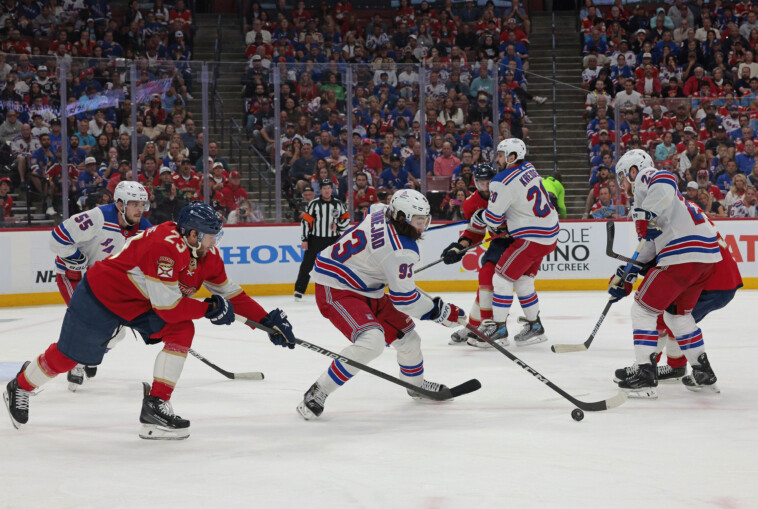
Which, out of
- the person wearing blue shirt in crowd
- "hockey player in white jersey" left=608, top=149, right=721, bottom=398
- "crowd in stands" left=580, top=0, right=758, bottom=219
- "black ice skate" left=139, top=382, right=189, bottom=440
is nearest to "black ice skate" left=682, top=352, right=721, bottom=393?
Answer: "hockey player in white jersey" left=608, top=149, right=721, bottom=398

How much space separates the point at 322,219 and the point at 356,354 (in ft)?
17.9

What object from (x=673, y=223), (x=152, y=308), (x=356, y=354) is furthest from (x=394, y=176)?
(x=152, y=308)

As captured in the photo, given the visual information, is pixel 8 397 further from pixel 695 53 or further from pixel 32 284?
pixel 695 53

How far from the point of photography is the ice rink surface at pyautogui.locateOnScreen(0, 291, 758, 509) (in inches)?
125

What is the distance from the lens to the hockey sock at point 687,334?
4.76 m

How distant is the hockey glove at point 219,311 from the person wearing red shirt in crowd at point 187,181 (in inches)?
239

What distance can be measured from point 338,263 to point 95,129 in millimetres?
5994

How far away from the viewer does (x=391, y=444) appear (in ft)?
12.8

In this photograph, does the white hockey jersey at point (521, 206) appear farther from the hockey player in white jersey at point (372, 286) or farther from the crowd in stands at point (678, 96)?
the crowd in stands at point (678, 96)

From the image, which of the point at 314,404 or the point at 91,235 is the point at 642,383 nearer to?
the point at 314,404

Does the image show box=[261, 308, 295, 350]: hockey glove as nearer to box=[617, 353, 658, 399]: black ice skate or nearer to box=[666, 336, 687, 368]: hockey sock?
box=[617, 353, 658, 399]: black ice skate

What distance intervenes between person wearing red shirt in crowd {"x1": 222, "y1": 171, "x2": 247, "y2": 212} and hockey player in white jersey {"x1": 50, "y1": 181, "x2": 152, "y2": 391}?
4.61m

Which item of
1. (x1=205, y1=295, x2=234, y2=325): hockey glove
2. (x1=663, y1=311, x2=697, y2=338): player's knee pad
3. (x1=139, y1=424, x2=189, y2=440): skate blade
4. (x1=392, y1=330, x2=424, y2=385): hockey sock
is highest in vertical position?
(x1=205, y1=295, x2=234, y2=325): hockey glove

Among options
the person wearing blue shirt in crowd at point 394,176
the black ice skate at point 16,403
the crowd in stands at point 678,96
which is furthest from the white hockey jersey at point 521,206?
the crowd in stands at point 678,96
